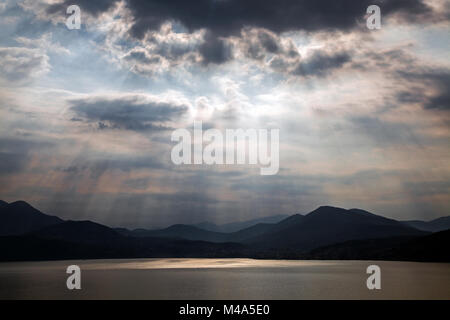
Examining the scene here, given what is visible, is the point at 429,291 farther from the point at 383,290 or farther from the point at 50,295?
the point at 50,295

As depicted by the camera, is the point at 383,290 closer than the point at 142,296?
No
